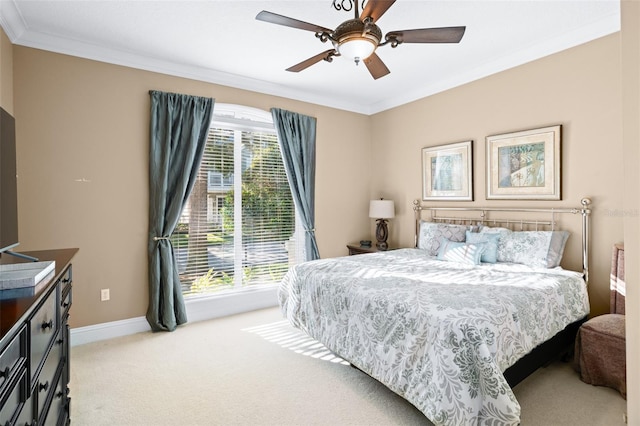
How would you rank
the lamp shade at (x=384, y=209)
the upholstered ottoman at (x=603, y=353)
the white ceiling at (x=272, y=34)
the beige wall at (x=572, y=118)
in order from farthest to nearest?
the lamp shade at (x=384, y=209) < the beige wall at (x=572, y=118) < the white ceiling at (x=272, y=34) < the upholstered ottoman at (x=603, y=353)

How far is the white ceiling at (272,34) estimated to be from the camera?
263cm

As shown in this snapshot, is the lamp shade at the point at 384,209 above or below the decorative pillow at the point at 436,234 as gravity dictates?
above

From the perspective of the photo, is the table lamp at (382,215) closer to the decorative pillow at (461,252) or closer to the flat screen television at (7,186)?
the decorative pillow at (461,252)

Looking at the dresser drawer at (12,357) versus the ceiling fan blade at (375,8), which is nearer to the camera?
the dresser drawer at (12,357)

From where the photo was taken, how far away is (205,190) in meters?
4.02

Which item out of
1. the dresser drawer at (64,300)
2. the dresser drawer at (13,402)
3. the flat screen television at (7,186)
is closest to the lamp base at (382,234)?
the dresser drawer at (64,300)

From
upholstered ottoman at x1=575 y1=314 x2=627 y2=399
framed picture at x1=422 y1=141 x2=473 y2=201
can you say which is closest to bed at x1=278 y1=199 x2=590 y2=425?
upholstered ottoman at x1=575 y1=314 x2=627 y2=399

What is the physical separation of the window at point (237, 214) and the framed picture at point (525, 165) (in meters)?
2.59

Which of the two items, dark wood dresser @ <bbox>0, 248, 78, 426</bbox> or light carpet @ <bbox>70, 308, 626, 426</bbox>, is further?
light carpet @ <bbox>70, 308, 626, 426</bbox>

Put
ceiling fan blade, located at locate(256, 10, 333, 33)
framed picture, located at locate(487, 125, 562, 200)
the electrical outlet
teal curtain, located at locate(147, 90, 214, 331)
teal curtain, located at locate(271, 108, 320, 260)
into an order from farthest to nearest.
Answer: teal curtain, located at locate(271, 108, 320, 260) < teal curtain, located at locate(147, 90, 214, 331) < the electrical outlet < framed picture, located at locate(487, 125, 562, 200) < ceiling fan blade, located at locate(256, 10, 333, 33)

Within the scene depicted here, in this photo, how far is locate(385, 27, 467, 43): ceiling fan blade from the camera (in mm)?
2006

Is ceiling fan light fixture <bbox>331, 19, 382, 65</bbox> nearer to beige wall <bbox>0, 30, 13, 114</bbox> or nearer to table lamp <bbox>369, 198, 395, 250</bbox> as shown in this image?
beige wall <bbox>0, 30, 13, 114</bbox>

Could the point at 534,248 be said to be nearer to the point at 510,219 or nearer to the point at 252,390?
the point at 510,219

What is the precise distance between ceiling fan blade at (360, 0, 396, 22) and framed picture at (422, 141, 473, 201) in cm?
249
